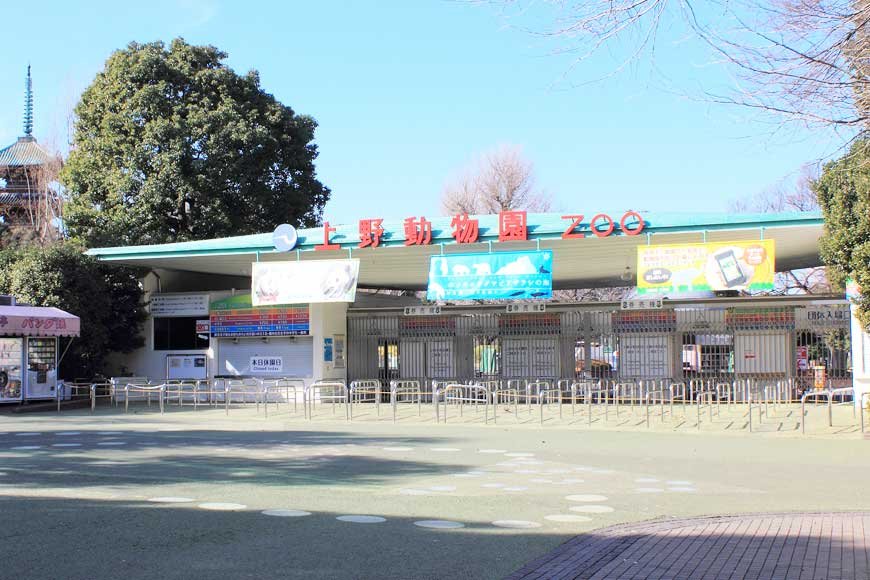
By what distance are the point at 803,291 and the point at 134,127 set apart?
30882 millimetres

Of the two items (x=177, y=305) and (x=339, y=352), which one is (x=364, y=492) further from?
(x=177, y=305)

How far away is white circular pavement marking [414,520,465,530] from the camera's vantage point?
7914 mm

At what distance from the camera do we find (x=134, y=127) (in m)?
31.4

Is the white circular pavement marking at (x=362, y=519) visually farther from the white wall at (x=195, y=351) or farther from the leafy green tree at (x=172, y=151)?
the leafy green tree at (x=172, y=151)

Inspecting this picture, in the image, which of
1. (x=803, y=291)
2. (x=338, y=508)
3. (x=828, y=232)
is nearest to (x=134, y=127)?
(x=828, y=232)

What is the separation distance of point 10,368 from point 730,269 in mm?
18203

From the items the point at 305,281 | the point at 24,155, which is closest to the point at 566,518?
the point at 305,281

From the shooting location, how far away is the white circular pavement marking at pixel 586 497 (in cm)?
954

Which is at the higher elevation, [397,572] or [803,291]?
[803,291]

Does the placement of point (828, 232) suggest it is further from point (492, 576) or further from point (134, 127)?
point (134, 127)

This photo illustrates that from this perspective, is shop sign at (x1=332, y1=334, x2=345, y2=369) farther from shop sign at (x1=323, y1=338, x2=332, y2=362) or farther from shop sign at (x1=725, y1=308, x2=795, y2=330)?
shop sign at (x1=725, y1=308, x2=795, y2=330)

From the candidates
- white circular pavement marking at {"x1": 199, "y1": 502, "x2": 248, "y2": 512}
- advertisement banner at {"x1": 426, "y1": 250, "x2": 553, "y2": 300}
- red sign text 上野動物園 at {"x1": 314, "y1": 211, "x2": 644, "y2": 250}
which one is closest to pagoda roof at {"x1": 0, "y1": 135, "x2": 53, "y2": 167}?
red sign text 上野動物園 at {"x1": 314, "y1": 211, "x2": 644, "y2": 250}

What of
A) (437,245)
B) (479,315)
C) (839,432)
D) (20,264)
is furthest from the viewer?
(479,315)

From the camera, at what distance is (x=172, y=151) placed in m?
30.5
